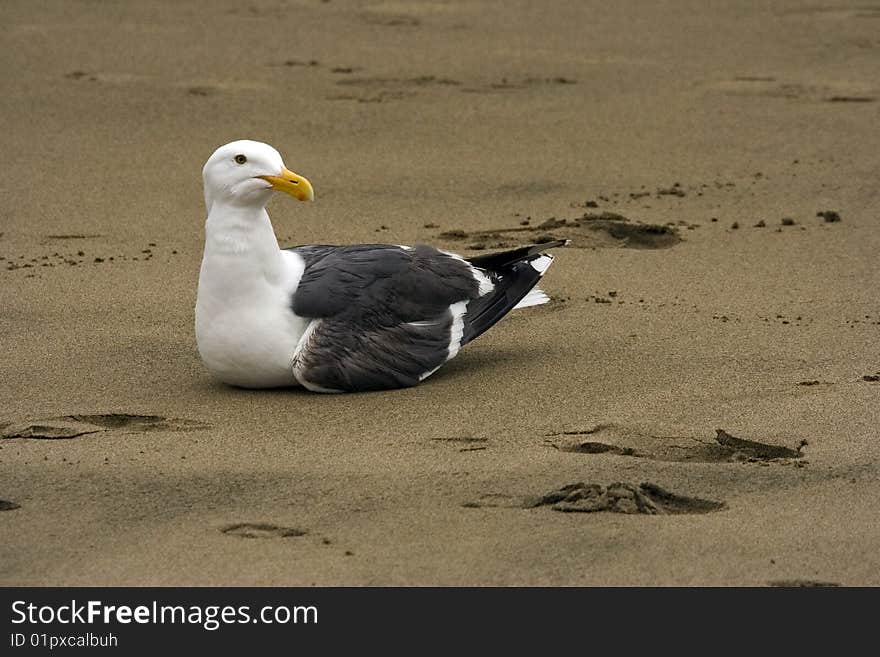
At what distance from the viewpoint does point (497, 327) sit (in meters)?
7.04

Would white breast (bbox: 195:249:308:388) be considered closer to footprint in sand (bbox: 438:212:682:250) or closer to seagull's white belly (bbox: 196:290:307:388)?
seagull's white belly (bbox: 196:290:307:388)

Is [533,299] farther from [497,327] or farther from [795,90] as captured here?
[795,90]

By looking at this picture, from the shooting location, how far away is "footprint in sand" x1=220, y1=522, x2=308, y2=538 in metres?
4.73

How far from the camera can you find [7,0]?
1329 cm

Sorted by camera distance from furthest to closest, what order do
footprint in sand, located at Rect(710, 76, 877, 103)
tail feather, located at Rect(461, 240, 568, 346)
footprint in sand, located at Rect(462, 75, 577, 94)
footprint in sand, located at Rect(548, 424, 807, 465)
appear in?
1. footprint in sand, located at Rect(462, 75, 577, 94)
2. footprint in sand, located at Rect(710, 76, 877, 103)
3. tail feather, located at Rect(461, 240, 568, 346)
4. footprint in sand, located at Rect(548, 424, 807, 465)

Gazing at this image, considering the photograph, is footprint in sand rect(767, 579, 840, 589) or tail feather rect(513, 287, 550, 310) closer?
footprint in sand rect(767, 579, 840, 589)

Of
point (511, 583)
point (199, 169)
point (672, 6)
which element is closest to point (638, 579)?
point (511, 583)

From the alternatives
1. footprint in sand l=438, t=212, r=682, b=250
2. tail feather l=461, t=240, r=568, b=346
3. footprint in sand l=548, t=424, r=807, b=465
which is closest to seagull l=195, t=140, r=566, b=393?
tail feather l=461, t=240, r=568, b=346

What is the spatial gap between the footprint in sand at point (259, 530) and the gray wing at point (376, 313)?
4.11 ft

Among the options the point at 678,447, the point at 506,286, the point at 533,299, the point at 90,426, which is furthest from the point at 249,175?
the point at 678,447

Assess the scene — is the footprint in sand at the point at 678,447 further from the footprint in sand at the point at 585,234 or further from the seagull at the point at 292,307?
the footprint in sand at the point at 585,234

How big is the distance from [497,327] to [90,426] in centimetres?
201

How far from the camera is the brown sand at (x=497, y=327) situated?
474 centimetres

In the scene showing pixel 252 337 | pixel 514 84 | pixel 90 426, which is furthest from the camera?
pixel 514 84
